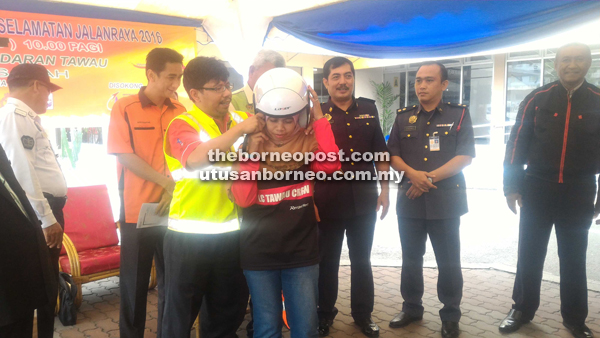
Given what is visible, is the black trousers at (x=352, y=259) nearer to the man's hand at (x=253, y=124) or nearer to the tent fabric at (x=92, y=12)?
the man's hand at (x=253, y=124)

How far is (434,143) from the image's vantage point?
354cm

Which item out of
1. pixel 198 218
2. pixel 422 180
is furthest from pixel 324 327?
pixel 198 218

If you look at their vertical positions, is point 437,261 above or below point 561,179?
below

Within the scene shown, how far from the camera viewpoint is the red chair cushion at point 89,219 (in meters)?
4.63

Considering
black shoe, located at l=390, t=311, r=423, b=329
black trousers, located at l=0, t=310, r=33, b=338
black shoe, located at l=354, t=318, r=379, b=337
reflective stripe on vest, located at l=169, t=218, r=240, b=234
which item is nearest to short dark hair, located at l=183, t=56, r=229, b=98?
reflective stripe on vest, located at l=169, t=218, r=240, b=234

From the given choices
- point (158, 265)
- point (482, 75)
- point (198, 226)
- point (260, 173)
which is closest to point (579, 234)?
Answer: point (260, 173)

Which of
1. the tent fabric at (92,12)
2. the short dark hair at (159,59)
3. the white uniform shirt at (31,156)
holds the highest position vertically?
the tent fabric at (92,12)

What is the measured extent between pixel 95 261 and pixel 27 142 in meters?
1.71

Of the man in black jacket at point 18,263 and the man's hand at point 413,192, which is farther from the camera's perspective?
the man's hand at point 413,192

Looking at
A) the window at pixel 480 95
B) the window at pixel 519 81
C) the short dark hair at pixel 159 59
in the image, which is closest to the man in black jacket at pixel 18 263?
the short dark hair at pixel 159 59

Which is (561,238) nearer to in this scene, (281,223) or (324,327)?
(324,327)

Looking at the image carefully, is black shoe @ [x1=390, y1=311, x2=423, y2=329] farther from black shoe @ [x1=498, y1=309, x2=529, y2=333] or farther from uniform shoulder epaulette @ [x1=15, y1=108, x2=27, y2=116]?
uniform shoulder epaulette @ [x1=15, y1=108, x2=27, y2=116]

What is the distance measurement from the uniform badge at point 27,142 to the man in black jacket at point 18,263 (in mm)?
1074

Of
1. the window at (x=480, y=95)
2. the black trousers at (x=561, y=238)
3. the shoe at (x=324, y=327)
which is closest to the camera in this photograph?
the black trousers at (x=561, y=238)
